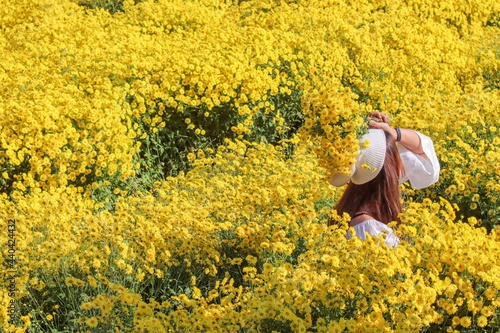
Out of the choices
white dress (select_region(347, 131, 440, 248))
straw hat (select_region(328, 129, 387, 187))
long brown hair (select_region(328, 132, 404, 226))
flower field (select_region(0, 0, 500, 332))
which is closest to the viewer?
flower field (select_region(0, 0, 500, 332))

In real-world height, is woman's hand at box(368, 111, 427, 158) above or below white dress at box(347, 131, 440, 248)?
above

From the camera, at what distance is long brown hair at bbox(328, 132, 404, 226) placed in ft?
9.35

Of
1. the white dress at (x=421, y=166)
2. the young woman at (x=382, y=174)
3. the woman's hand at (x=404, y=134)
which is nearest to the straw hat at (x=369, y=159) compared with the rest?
the young woman at (x=382, y=174)

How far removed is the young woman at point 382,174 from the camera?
2750 mm

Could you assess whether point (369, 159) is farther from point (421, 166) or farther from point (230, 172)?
point (230, 172)

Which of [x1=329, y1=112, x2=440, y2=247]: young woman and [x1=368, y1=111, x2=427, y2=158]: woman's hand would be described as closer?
[x1=329, y1=112, x2=440, y2=247]: young woman

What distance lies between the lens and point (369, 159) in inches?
108

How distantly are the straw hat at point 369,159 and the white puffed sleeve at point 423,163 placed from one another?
329 millimetres

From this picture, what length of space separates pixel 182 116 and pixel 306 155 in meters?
1.46

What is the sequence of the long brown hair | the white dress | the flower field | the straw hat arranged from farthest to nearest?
the white dress, the long brown hair, the straw hat, the flower field

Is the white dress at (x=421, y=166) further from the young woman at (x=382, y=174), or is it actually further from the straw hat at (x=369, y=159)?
the straw hat at (x=369, y=159)

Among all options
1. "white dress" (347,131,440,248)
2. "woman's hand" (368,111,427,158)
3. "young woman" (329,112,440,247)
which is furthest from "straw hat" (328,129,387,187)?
"white dress" (347,131,440,248)

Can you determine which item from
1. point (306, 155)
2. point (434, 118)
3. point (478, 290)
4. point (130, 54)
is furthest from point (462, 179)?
point (130, 54)

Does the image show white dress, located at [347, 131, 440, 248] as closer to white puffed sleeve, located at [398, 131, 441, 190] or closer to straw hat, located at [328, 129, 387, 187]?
white puffed sleeve, located at [398, 131, 441, 190]
